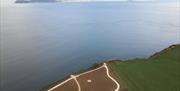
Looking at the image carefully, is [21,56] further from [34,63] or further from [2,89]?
[2,89]

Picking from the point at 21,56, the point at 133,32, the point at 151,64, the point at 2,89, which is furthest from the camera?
the point at 133,32

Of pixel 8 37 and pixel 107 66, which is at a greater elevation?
pixel 8 37

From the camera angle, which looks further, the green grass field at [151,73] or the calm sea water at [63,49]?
the calm sea water at [63,49]

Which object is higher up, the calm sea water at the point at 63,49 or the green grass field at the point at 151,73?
the calm sea water at the point at 63,49

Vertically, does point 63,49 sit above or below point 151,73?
above

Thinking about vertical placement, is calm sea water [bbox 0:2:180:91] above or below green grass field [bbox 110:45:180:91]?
above

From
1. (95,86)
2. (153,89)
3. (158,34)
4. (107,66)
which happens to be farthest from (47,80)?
(158,34)

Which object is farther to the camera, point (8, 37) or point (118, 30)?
point (118, 30)

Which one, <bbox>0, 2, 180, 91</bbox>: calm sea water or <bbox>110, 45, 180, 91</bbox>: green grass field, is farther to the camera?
<bbox>0, 2, 180, 91</bbox>: calm sea water
